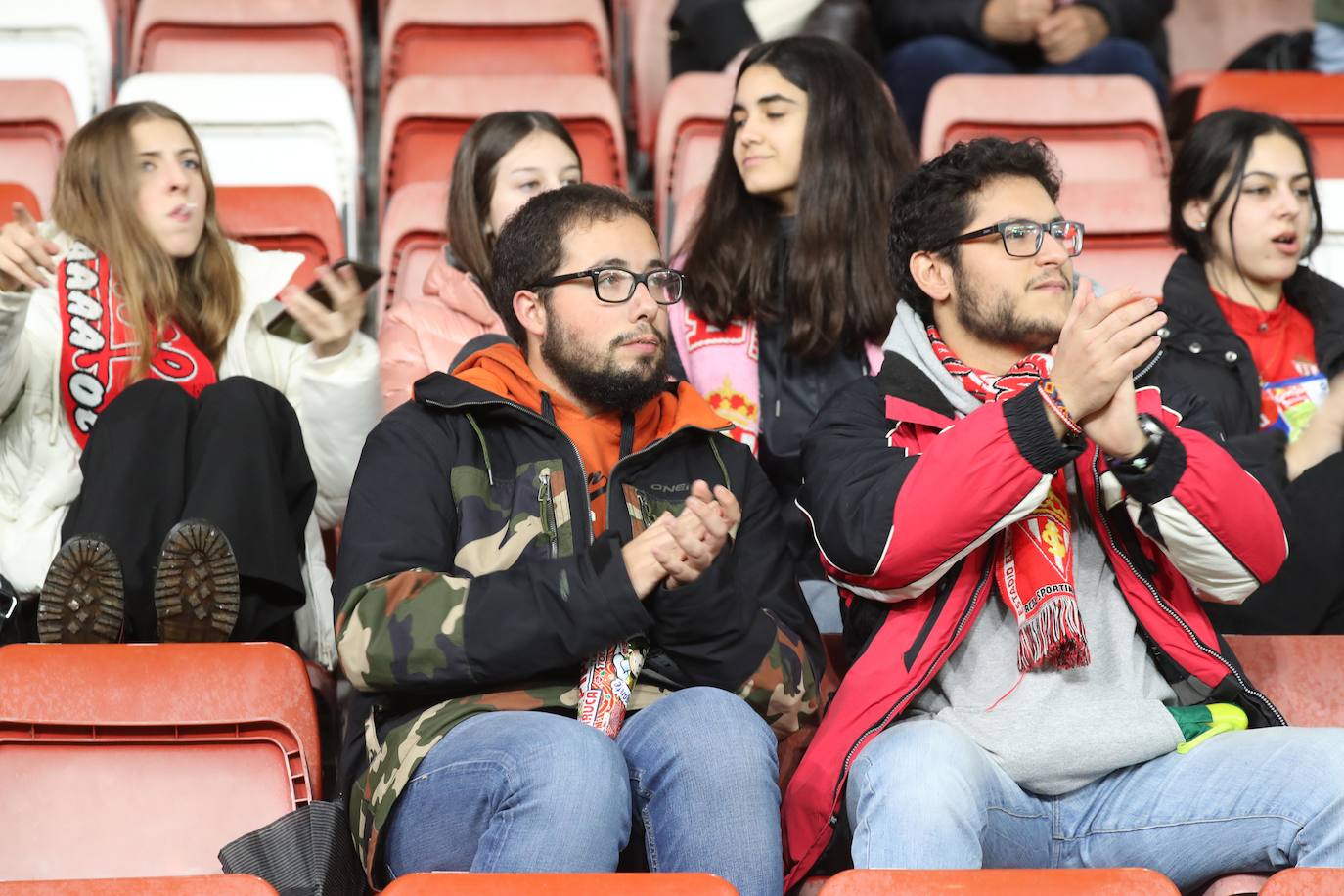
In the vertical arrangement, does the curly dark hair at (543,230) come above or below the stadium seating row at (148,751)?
above

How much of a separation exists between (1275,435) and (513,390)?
3.88 feet

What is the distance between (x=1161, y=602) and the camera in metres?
1.91

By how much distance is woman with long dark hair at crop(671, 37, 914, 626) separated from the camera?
257 cm

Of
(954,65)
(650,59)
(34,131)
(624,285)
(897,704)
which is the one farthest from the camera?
(650,59)

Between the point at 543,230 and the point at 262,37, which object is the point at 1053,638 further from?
the point at 262,37

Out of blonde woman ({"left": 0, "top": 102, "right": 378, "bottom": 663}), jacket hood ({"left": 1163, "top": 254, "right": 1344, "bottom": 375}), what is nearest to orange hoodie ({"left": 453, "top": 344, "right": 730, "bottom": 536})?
blonde woman ({"left": 0, "top": 102, "right": 378, "bottom": 663})

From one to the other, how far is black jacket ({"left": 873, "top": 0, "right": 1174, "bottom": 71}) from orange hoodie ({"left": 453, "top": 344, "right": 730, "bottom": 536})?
82.9 inches

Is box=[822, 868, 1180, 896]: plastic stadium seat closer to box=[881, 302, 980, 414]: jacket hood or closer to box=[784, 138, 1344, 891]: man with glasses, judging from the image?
box=[784, 138, 1344, 891]: man with glasses

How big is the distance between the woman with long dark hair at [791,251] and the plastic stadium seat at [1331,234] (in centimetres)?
87

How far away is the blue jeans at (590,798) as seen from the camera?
1.62 m

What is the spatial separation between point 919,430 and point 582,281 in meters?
0.48

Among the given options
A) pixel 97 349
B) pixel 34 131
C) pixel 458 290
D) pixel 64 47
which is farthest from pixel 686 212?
pixel 64 47

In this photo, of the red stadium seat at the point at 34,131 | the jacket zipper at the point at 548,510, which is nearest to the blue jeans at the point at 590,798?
the jacket zipper at the point at 548,510

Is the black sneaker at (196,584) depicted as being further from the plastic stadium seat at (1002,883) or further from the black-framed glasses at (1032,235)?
the black-framed glasses at (1032,235)
